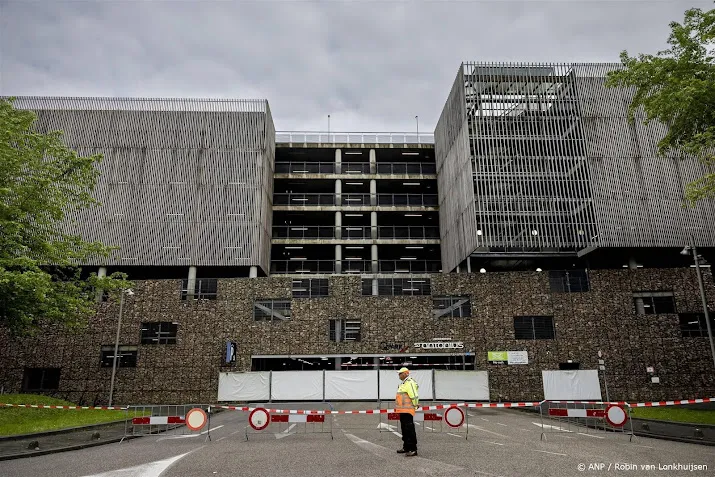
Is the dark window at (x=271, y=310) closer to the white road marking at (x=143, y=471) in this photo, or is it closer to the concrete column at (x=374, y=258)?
the concrete column at (x=374, y=258)

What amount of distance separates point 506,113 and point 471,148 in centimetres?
367

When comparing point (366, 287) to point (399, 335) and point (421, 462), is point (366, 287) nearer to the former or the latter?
point (399, 335)

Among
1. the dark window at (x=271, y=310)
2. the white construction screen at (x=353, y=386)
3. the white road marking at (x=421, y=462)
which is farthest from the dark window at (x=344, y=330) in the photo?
the white road marking at (x=421, y=462)

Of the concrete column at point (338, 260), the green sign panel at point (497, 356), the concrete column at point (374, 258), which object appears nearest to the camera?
the green sign panel at point (497, 356)

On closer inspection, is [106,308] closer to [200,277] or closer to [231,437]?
[200,277]

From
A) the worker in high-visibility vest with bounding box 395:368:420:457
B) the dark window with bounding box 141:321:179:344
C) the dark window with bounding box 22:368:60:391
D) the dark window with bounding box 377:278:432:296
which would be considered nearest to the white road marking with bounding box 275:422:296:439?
the worker in high-visibility vest with bounding box 395:368:420:457

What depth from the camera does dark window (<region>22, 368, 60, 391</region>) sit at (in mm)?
30672

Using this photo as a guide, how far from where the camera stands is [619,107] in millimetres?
33531

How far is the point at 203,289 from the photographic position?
3259cm

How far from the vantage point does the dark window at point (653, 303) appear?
3062cm

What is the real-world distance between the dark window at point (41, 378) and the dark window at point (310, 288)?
16.3 meters

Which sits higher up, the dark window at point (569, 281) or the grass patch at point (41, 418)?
the dark window at point (569, 281)

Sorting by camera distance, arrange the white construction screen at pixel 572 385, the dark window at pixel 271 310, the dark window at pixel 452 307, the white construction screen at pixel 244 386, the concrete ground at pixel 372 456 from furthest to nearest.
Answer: the dark window at pixel 271 310 < the dark window at pixel 452 307 < the white construction screen at pixel 572 385 < the white construction screen at pixel 244 386 < the concrete ground at pixel 372 456

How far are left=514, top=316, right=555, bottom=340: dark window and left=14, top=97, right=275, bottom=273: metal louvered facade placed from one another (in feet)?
61.5
